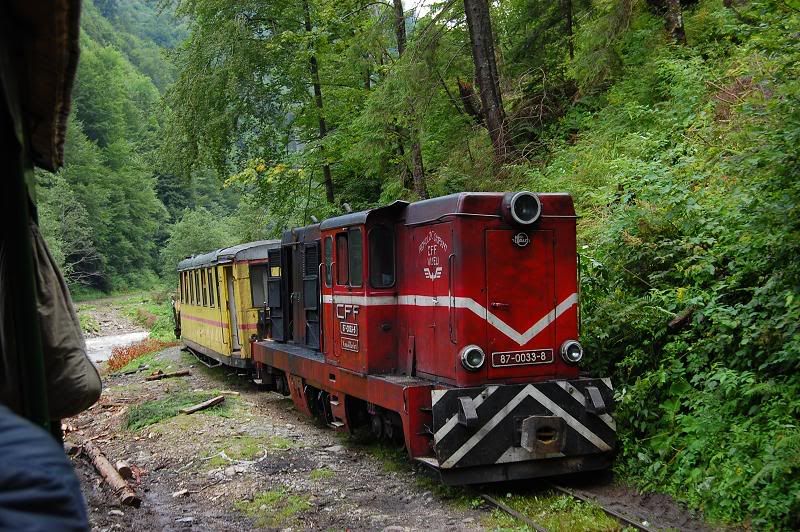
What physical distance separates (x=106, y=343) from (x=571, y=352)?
30.1 meters

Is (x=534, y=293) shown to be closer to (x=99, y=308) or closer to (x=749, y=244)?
(x=749, y=244)

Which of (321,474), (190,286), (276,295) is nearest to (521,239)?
(321,474)

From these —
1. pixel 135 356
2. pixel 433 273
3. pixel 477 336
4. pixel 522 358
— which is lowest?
pixel 135 356

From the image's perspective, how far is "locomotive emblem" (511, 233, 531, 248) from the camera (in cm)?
757

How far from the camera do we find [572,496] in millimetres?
6863

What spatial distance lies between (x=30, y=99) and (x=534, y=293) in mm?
5695

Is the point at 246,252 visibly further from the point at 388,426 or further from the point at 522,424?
the point at 522,424

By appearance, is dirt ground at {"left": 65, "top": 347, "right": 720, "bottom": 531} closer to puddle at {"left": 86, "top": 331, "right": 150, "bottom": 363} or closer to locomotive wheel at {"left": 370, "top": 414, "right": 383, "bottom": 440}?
locomotive wheel at {"left": 370, "top": 414, "right": 383, "bottom": 440}

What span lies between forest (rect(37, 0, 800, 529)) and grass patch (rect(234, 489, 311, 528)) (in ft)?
10.7

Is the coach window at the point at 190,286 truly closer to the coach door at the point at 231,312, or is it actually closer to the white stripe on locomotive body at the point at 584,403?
the coach door at the point at 231,312

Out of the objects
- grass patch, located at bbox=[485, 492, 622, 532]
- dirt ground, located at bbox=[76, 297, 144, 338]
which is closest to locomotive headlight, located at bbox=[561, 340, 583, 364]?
grass patch, located at bbox=[485, 492, 622, 532]

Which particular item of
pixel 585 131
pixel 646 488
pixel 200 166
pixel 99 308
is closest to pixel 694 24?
pixel 585 131

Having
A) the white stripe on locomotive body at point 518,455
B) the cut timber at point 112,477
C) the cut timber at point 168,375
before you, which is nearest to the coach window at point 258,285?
the cut timber at point 168,375

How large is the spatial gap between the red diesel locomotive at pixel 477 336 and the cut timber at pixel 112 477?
2737 mm
